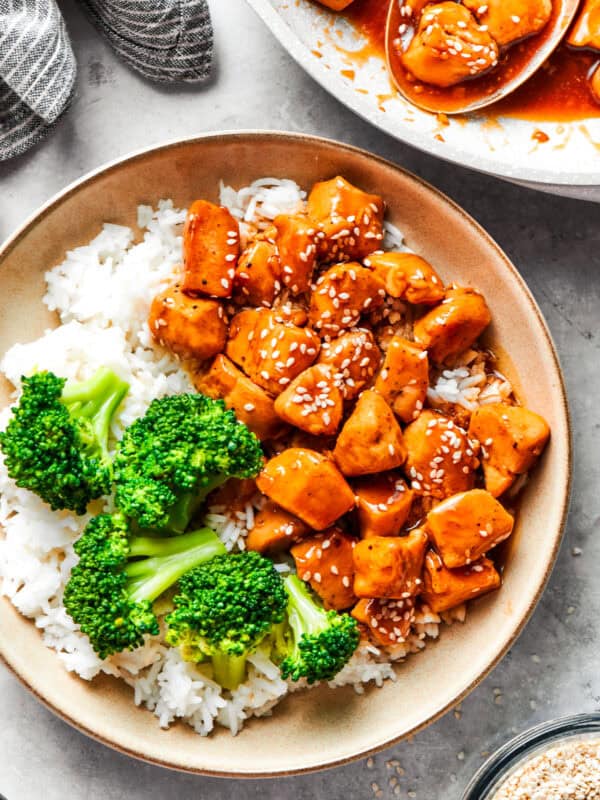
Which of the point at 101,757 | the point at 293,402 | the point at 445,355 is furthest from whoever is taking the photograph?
the point at 101,757

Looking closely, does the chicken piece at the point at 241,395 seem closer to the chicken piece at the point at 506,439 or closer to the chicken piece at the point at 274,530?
the chicken piece at the point at 274,530

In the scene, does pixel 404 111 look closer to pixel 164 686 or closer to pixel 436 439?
pixel 436 439

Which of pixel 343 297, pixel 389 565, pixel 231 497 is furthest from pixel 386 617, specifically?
pixel 343 297

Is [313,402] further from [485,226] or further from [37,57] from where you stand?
A: [37,57]

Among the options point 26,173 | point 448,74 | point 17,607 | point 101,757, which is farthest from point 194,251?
point 101,757

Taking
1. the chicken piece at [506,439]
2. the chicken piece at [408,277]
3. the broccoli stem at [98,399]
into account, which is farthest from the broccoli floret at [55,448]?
the chicken piece at [506,439]
